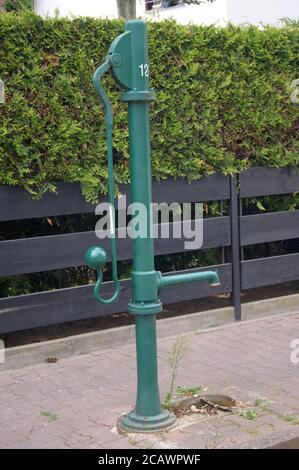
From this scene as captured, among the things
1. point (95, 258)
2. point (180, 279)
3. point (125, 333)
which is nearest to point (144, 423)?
point (180, 279)

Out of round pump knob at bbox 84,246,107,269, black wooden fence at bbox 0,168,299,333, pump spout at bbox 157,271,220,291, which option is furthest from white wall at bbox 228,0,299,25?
round pump knob at bbox 84,246,107,269

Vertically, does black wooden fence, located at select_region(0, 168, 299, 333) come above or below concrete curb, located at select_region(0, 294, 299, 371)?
above

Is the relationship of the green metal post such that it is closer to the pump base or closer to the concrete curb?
the pump base

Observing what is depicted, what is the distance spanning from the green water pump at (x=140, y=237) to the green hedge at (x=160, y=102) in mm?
1586

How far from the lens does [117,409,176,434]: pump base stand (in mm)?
4027

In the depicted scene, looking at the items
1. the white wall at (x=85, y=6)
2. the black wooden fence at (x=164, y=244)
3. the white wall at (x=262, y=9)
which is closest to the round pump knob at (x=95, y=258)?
the black wooden fence at (x=164, y=244)

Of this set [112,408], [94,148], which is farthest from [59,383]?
[94,148]

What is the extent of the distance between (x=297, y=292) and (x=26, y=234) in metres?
3.32

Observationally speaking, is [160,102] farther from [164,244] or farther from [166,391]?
[166,391]

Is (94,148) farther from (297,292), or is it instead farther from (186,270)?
(297,292)

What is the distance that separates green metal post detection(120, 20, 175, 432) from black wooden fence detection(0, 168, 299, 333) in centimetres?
167

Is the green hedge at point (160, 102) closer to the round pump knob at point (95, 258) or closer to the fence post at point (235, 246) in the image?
the fence post at point (235, 246)

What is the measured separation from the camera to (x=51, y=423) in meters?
4.25

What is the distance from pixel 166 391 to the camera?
4.79 metres
